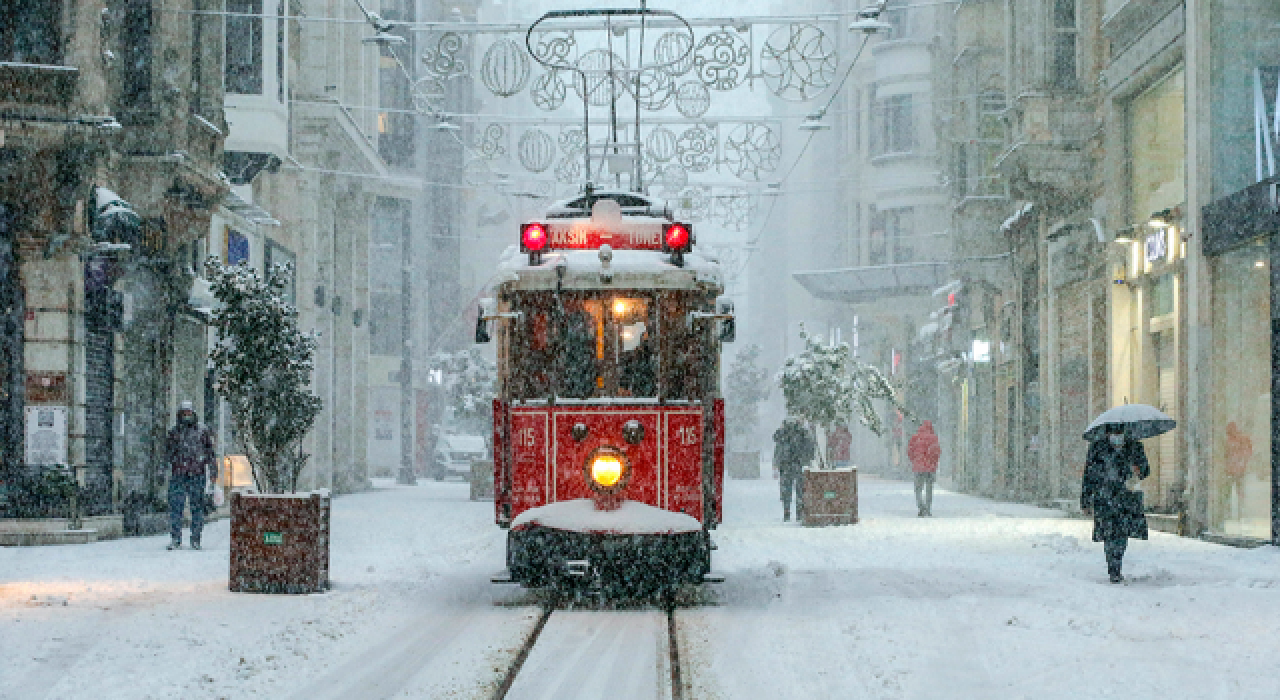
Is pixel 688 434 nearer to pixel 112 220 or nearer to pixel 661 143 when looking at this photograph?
pixel 112 220

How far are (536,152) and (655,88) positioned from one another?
2.66 meters

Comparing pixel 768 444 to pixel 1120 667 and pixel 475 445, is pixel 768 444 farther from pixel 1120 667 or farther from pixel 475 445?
pixel 1120 667

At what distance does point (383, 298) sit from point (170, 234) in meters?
37.5

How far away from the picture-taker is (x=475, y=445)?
5381 cm

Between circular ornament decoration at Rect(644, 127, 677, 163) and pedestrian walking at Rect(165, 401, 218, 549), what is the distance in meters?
9.39

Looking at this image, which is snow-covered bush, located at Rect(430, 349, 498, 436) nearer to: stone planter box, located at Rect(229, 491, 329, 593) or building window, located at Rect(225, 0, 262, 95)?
building window, located at Rect(225, 0, 262, 95)

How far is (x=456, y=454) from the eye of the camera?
2151 inches

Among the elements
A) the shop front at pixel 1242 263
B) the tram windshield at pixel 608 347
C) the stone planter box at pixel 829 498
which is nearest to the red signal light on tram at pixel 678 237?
the tram windshield at pixel 608 347

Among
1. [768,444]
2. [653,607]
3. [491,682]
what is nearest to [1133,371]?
[653,607]

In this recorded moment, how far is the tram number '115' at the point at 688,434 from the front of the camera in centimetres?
1405

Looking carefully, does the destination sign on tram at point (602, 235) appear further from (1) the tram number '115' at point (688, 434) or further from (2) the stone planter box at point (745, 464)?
(2) the stone planter box at point (745, 464)

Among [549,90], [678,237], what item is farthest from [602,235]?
[549,90]

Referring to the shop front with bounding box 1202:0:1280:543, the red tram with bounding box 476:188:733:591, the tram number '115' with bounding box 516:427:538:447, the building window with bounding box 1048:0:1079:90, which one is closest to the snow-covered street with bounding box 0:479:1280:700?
the red tram with bounding box 476:188:733:591

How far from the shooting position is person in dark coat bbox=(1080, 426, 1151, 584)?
→ 50.4 feet
